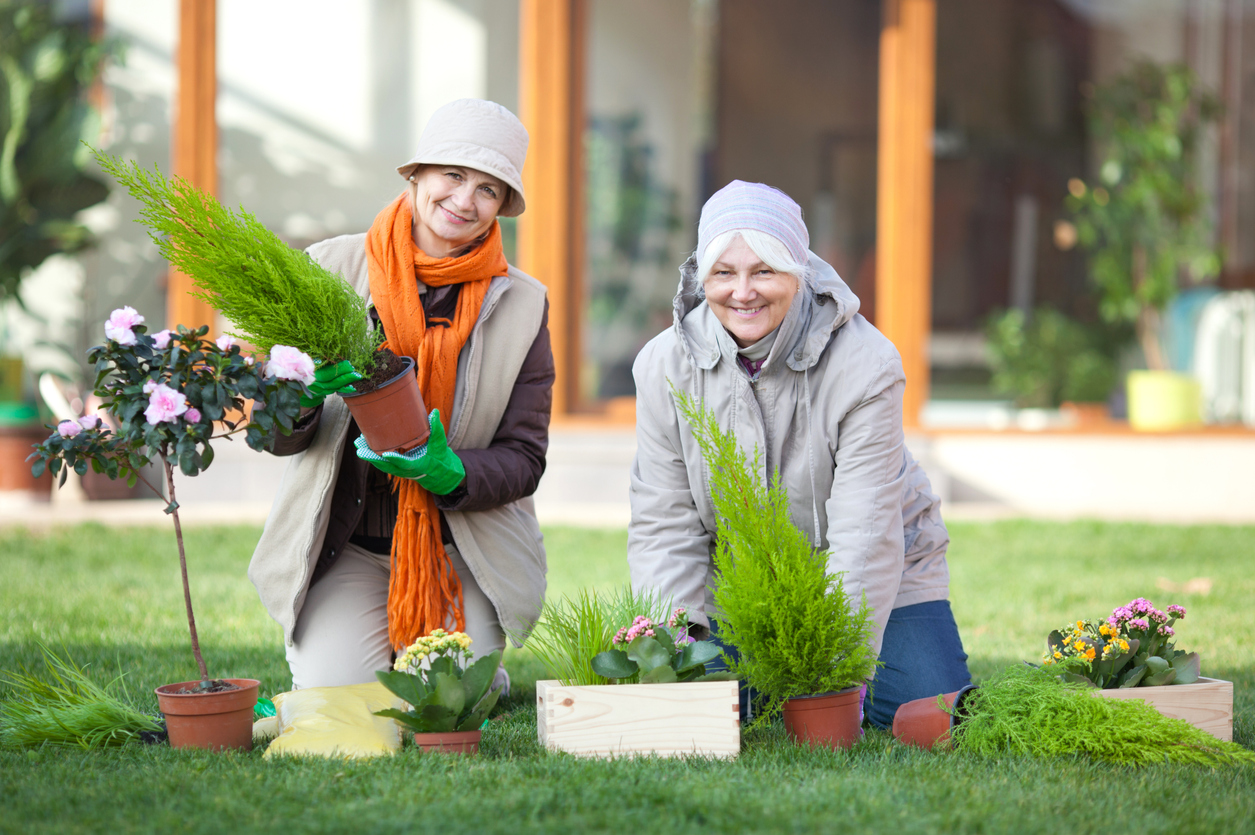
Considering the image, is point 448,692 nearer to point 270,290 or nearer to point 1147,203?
point 270,290

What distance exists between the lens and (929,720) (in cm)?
263

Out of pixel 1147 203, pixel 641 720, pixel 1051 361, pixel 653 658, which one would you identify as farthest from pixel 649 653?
pixel 1147 203

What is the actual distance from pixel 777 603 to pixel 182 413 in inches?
51.1

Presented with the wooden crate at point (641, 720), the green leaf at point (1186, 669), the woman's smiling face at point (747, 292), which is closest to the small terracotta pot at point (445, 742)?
the wooden crate at point (641, 720)

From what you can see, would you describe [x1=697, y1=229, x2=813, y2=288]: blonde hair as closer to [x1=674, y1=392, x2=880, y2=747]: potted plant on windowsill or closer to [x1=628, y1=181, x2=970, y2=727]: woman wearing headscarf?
[x1=628, y1=181, x2=970, y2=727]: woman wearing headscarf

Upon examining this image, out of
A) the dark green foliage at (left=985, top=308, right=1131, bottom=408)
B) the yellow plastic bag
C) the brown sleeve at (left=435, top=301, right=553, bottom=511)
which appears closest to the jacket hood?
the brown sleeve at (left=435, top=301, right=553, bottom=511)

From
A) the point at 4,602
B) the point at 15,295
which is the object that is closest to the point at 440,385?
the point at 4,602

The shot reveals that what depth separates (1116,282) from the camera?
7.89m

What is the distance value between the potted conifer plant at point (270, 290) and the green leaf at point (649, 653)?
737 millimetres

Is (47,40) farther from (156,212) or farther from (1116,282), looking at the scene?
(1116,282)

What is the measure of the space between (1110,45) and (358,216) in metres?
5.42

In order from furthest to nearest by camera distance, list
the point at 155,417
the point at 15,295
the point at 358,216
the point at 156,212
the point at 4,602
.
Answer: the point at 358,216 → the point at 15,295 → the point at 4,602 → the point at 156,212 → the point at 155,417

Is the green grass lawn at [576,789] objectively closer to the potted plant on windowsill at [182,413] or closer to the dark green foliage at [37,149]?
the potted plant on windowsill at [182,413]

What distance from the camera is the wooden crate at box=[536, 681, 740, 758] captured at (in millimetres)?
2471
